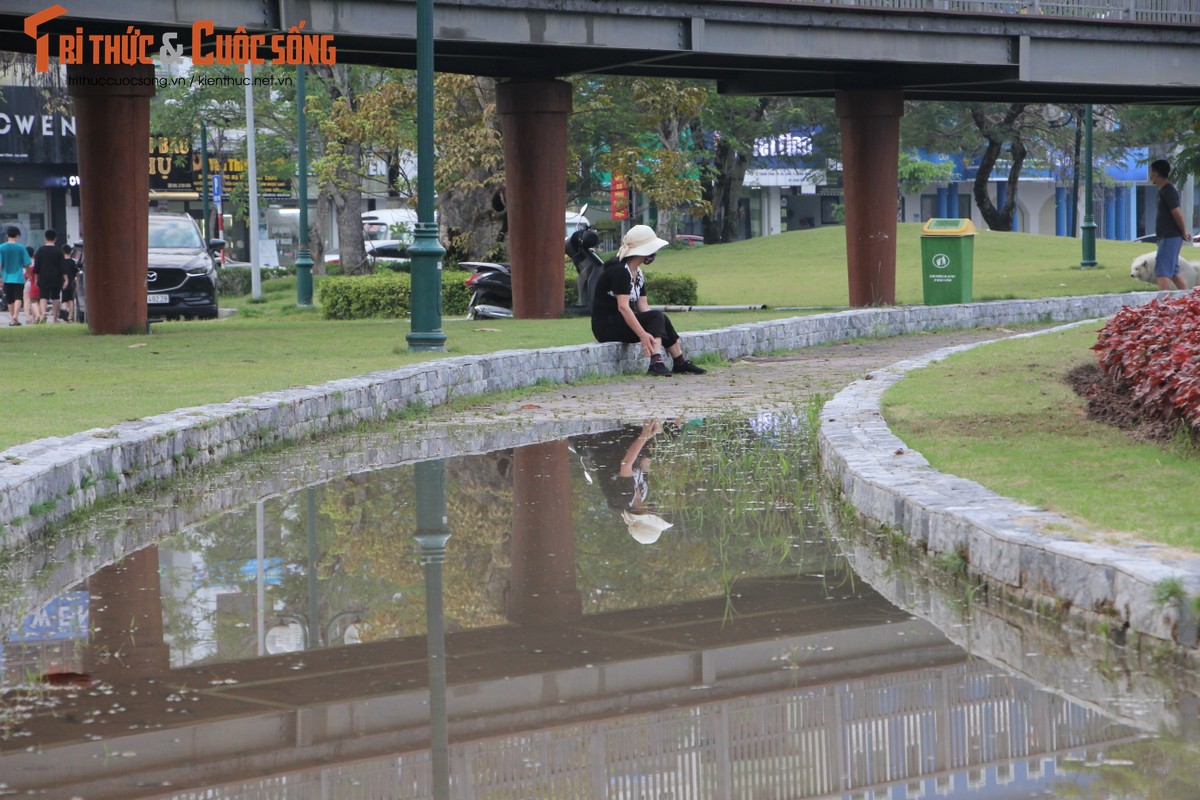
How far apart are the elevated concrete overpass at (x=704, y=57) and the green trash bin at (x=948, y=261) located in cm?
74

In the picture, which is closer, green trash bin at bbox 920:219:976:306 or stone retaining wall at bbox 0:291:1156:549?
stone retaining wall at bbox 0:291:1156:549

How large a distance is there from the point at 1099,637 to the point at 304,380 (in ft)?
28.7

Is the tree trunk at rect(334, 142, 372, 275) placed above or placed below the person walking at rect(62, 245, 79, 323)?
above

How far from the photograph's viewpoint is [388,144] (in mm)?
28031

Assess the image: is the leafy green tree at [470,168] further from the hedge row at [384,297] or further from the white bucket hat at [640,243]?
the white bucket hat at [640,243]

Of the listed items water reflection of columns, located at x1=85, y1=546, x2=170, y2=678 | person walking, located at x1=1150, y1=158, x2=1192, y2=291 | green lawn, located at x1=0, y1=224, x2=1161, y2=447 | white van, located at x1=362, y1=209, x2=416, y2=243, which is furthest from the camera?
white van, located at x1=362, y1=209, x2=416, y2=243

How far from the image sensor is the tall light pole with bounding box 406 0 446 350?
15.7 metres

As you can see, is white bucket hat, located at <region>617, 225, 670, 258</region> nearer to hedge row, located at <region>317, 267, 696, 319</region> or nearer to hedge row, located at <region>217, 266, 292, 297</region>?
hedge row, located at <region>317, 267, 696, 319</region>

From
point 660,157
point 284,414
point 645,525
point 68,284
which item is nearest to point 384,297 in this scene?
point 660,157

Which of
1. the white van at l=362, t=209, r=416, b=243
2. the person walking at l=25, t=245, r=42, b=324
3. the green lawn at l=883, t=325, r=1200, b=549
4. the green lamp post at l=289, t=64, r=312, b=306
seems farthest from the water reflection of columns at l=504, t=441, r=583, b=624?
the white van at l=362, t=209, r=416, b=243

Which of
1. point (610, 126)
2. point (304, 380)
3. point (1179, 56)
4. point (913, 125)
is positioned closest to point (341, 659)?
point (304, 380)

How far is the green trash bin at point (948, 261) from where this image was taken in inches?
961

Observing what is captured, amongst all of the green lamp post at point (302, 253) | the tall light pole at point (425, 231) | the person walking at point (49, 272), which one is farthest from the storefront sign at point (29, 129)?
the tall light pole at point (425, 231)

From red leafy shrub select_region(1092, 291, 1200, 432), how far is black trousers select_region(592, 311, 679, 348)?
4.50 metres
